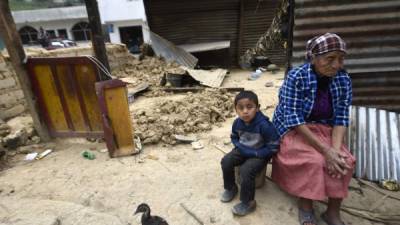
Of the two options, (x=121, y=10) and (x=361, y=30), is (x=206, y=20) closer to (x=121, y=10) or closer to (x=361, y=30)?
(x=361, y=30)

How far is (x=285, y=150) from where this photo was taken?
2.48 metres

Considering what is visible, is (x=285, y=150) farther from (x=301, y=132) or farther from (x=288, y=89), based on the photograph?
(x=288, y=89)

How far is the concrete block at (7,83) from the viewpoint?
5195 millimetres

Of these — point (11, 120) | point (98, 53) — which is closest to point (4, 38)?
point (98, 53)

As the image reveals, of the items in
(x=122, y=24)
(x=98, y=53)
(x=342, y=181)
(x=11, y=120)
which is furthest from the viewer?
(x=122, y=24)

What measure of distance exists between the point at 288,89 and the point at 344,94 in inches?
19.3

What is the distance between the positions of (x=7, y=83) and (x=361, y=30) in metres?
5.90

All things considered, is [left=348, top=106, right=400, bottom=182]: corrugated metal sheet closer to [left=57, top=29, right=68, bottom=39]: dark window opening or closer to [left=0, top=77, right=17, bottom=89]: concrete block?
[left=0, top=77, right=17, bottom=89]: concrete block

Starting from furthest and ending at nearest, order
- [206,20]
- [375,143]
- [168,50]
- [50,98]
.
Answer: [206,20] < [168,50] < [50,98] < [375,143]

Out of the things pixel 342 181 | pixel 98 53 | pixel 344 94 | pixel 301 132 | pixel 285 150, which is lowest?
pixel 342 181

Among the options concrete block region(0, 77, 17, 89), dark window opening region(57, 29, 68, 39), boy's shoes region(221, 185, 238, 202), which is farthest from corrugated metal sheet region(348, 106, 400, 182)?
dark window opening region(57, 29, 68, 39)

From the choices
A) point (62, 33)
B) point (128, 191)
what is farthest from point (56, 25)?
point (128, 191)

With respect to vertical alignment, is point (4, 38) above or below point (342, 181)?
above

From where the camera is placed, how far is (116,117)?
3734 millimetres
